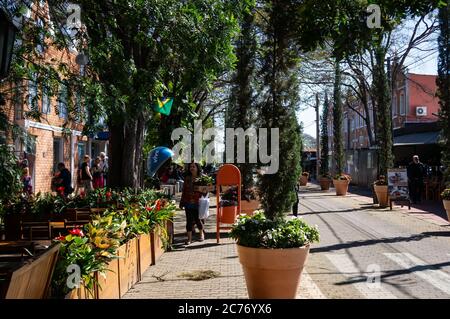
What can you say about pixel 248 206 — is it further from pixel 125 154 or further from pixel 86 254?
pixel 86 254

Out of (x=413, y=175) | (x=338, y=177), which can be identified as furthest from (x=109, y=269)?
(x=338, y=177)

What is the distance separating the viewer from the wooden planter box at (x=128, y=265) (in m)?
6.02

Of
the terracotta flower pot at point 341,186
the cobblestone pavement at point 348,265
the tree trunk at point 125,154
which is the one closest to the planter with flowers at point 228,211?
the cobblestone pavement at point 348,265

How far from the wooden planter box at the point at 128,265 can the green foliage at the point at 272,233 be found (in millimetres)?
1398

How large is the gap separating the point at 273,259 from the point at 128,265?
82.1 inches

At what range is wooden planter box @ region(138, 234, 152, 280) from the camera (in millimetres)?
7184

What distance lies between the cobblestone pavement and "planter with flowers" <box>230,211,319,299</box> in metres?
0.73

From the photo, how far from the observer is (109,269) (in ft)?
17.5

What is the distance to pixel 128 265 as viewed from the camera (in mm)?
6418

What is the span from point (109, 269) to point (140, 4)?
5597 millimetres

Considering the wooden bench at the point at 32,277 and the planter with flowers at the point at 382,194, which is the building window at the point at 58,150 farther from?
the wooden bench at the point at 32,277

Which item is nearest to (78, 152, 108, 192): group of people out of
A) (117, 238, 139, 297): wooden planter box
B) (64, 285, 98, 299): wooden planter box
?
(117, 238, 139, 297): wooden planter box

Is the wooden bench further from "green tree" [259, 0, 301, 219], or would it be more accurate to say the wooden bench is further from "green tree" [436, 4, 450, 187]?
"green tree" [436, 4, 450, 187]

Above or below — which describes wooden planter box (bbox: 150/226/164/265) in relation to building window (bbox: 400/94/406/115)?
below
